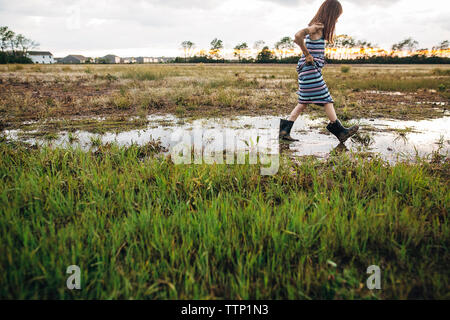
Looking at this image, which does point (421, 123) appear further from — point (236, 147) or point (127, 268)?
point (127, 268)

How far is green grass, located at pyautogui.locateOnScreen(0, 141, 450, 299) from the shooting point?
1.30 meters

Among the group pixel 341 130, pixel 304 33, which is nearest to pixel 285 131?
pixel 341 130

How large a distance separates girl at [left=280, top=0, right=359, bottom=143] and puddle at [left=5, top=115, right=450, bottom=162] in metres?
0.27

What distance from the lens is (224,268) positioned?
1.48m

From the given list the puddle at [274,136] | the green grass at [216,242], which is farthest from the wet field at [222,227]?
the puddle at [274,136]

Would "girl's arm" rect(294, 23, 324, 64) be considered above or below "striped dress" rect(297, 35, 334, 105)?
above

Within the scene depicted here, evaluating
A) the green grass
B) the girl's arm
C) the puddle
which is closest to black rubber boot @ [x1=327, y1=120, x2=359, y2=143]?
the puddle

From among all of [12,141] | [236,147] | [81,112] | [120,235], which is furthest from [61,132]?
[120,235]

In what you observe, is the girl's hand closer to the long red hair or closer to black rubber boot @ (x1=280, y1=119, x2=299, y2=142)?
the long red hair

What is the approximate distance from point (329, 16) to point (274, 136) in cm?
188

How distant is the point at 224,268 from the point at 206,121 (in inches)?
164

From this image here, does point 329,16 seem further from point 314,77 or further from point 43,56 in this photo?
point 43,56

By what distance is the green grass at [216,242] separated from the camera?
4.26 ft

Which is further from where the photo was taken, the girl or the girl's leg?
the girl's leg
